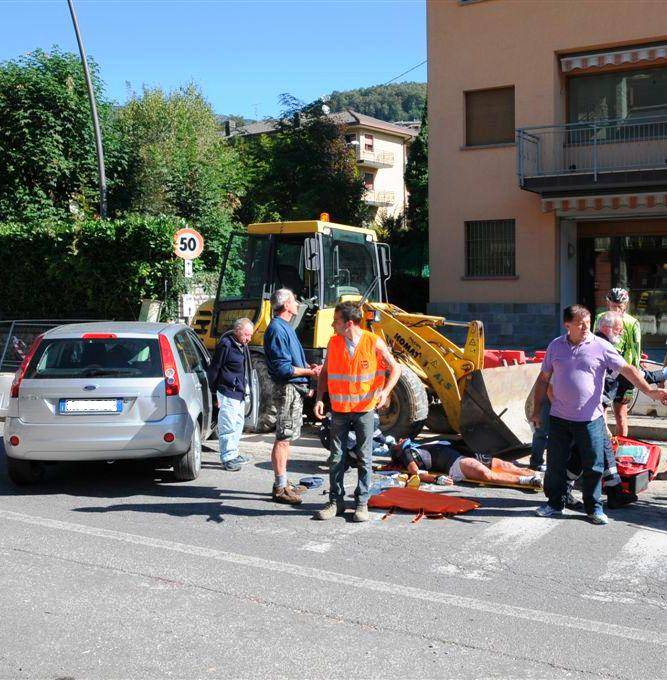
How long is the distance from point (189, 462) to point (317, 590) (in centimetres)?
326

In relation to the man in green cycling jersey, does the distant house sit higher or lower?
higher

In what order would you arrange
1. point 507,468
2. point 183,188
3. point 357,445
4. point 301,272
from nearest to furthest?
point 357,445, point 507,468, point 301,272, point 183,188

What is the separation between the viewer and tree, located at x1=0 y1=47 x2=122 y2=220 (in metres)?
25.0

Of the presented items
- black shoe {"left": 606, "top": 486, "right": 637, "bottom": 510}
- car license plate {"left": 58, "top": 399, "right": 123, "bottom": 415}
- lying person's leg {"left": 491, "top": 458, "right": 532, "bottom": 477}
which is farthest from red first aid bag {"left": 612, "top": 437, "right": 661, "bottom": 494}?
car license plate {"left": 58, "top": 399, "right": 123, "bottom": 415}

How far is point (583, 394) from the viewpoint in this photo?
671cm

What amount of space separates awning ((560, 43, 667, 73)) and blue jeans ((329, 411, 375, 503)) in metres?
14.9

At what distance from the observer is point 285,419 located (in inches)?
293

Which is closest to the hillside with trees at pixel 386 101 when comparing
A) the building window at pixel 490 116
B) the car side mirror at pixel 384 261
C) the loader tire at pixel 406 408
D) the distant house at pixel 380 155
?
the distant house at pixel 380 155

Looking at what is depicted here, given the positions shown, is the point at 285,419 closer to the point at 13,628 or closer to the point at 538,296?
the point at 13,628

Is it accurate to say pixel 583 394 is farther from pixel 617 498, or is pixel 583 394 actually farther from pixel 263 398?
pixel 263 398

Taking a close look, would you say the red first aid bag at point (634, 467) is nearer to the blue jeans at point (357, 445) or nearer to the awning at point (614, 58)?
the blue jeans at point (357, 445)

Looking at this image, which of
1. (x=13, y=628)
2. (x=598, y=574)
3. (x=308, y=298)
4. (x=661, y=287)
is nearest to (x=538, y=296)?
(x=661, y=287)

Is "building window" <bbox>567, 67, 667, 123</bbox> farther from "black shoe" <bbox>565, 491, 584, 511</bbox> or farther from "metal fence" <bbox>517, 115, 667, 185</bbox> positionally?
"black shoe" <bbox>565, 491, 584, 511</bbox>

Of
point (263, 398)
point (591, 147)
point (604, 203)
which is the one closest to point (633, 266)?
point (604, 203)
